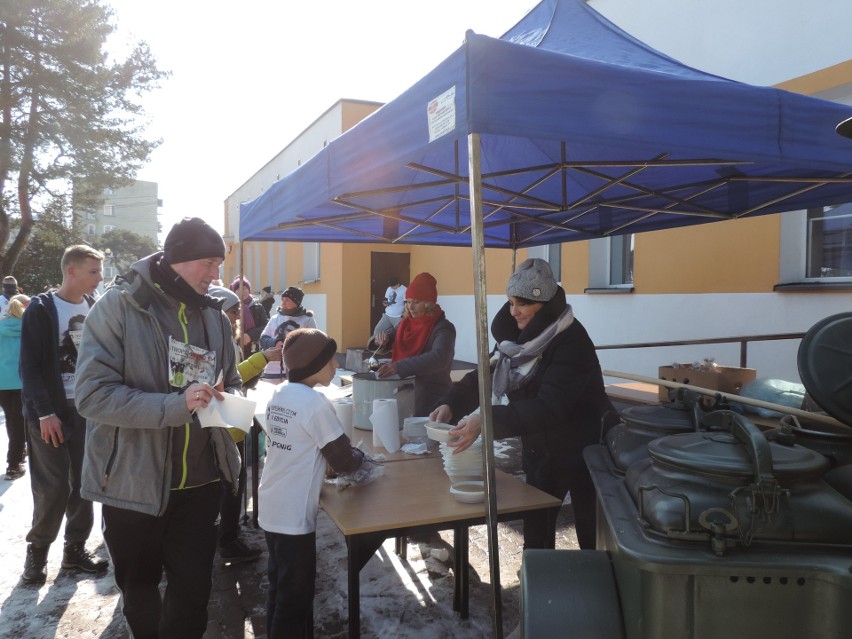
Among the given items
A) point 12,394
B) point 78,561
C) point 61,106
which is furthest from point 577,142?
point 61,106

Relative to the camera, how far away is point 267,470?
2.14 metres

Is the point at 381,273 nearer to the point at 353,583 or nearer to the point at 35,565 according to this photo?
the point at 35,565

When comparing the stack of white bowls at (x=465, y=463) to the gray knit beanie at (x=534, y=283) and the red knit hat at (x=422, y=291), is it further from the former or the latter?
the red knit hat at (x=422, y=291)

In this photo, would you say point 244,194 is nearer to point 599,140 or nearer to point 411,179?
point 411,179

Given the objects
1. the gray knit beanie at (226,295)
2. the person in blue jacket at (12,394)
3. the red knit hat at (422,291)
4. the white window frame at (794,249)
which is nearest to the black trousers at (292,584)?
the gray knit beanie at (226,295)

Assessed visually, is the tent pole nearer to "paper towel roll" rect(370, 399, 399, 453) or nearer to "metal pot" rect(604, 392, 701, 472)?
"metal pot" rect(604, 392, 701, 472)

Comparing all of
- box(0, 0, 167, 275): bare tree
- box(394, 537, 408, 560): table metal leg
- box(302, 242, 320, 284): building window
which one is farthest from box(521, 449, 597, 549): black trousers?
box(0, 0, 167, 275): bare tree

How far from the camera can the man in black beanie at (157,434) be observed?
1833mm

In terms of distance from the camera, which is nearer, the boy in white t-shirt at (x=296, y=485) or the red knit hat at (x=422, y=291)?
the boy in white t-shirt at (x=296, y=485)

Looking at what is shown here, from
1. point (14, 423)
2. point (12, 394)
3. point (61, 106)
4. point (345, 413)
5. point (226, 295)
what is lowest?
point (14, 423)

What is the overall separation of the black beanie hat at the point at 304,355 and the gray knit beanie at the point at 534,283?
87 cm

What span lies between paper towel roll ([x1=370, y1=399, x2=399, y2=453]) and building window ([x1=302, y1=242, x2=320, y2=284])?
13.0 metres

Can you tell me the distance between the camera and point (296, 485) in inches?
81.9

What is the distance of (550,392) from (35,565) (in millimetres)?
2914
